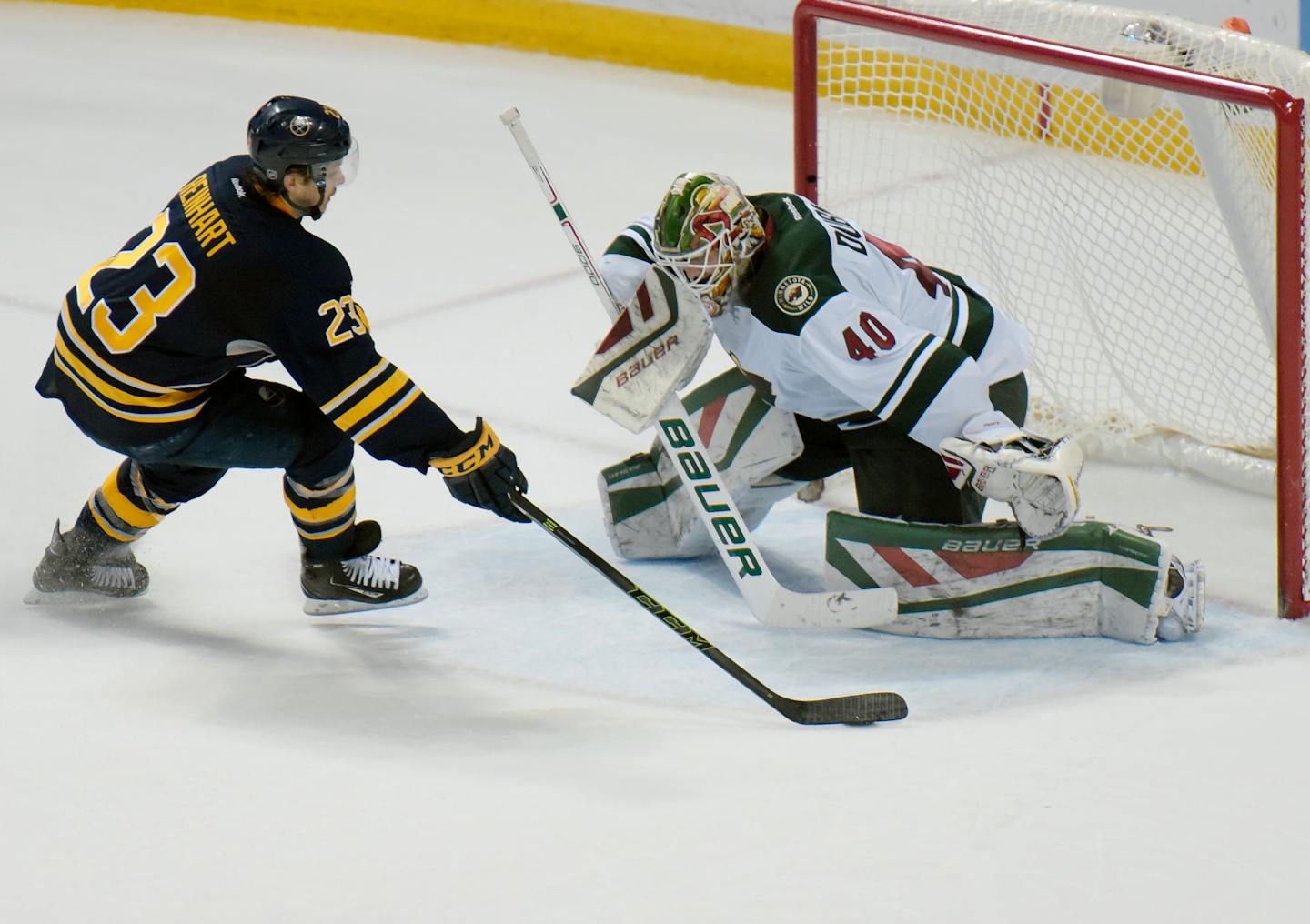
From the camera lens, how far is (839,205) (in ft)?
14.3

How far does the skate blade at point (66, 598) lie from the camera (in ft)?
9.91

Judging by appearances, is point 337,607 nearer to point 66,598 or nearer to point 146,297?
point 66,598

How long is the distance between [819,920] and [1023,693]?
736 mm

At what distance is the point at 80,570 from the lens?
302cm

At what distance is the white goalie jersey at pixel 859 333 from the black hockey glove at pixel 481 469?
43 cm

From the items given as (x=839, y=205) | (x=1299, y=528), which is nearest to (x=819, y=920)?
(x=1299, y=528)

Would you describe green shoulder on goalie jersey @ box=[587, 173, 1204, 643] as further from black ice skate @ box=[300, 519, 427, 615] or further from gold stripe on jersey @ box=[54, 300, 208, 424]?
gold stripe on jersey @ box=[54, 300, 208, 424]

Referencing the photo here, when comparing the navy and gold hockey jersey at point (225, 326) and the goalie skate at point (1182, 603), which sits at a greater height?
the navy and gold hockey jersey at point (225, 326)

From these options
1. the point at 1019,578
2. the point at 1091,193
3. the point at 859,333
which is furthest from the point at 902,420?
the point at 1091,193

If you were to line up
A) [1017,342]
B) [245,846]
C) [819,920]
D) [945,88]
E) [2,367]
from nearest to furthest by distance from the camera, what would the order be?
[819,920], [245,846], [1017,342], [945,88], [2,367]

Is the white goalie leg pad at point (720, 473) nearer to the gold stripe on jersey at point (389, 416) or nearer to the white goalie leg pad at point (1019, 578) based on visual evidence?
the white goalie leg pad at point (1019, 578)

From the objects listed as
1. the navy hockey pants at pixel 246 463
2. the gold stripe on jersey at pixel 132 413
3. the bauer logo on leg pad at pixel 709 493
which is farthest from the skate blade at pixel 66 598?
the bauer logo on leg pad at pixel 709 493

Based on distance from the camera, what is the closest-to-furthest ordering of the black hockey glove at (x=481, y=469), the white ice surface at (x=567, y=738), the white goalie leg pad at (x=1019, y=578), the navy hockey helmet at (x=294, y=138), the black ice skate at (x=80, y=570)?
the white ice surface at (x=567, y=738) < the navy hockey helmet at (x=294, y=138) < the black hockey glove at (x=481, y=469) < the white goalie leg pad at (x=1019, y=578) < the black ice skate at (x=80, y=570)

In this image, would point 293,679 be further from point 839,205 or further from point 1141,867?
point 839,205
